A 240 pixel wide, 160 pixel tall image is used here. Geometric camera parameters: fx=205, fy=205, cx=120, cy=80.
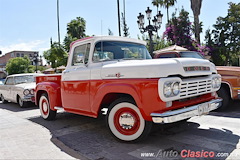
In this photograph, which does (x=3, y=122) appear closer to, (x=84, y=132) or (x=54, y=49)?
(x=84, y=132)

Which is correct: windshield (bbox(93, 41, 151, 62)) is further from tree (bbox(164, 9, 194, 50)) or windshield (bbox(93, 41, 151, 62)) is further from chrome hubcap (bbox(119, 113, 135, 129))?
tree (bbox(164, 9, 194, 50))

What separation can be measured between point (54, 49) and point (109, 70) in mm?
23059

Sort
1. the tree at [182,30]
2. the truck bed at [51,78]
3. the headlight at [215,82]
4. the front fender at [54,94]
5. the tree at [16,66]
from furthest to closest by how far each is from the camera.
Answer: the tree at [16,66] < the tree at [182,30] < the truck bed at [51,78] < the front fender at [54,94] < the headlight at [215,82]

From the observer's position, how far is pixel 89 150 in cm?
364

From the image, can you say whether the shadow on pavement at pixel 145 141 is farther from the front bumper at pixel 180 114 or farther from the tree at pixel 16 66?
the tree at pixel 16 66

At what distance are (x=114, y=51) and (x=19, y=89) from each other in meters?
5.84

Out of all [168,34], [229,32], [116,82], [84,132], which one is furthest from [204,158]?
[229,32]

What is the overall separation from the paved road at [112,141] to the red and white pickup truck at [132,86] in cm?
40

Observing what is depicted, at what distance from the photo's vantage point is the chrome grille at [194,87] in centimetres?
340

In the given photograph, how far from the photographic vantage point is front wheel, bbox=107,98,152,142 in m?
3.54

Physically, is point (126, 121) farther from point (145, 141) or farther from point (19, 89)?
point (19, 89)

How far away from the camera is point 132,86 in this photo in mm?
3418

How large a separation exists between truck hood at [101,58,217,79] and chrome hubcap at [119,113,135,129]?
2.38ft

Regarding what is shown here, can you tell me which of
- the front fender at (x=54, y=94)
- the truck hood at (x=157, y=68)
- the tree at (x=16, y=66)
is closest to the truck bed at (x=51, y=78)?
the front fender at (x=54, y=94)
